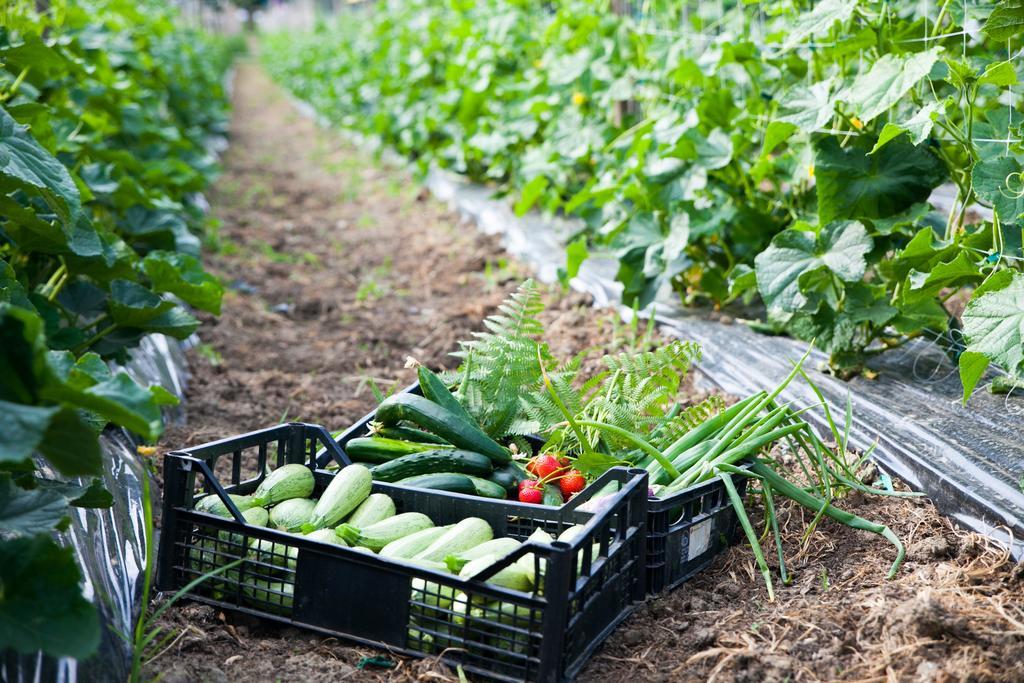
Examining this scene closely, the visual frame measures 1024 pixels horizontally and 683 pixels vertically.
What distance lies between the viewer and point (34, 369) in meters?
1.45

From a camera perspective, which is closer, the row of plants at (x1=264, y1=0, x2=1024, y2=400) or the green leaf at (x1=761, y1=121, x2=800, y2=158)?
the row of plants at (x1=264, y1=0, x2=1024, y2=400)

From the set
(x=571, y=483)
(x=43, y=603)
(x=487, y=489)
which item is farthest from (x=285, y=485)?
(x=43, y=603)

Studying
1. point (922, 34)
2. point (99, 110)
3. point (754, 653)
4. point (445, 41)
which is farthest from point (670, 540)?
point (445, 41)

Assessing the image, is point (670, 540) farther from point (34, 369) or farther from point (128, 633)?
point (34, 369)

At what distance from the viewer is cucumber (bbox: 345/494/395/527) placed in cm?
230

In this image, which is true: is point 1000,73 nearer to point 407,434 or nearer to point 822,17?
point 822,17

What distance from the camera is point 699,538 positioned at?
7.75 feet

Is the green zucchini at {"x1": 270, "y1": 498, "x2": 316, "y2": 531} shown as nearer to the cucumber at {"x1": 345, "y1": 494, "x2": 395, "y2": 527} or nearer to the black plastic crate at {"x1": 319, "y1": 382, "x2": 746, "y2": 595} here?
the cucumber at {"x1": 345, "y1": 494, "x2": 395, "y2": 527}

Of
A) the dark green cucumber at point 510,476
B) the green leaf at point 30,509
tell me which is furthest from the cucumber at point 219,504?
the dark green cucumber at point 510,476

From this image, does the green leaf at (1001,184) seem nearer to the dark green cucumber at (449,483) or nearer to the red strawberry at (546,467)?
the red strawberry at (546,467)

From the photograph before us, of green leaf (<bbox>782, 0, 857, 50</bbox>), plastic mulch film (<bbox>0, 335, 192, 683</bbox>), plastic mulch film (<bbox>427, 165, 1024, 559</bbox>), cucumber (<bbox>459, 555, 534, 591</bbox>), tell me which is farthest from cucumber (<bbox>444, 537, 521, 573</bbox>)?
green leaf (<bbox>782, 0, 857, 50</bbox>)

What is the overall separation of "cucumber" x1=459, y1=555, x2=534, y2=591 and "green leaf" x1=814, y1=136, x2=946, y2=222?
1757 millimetres

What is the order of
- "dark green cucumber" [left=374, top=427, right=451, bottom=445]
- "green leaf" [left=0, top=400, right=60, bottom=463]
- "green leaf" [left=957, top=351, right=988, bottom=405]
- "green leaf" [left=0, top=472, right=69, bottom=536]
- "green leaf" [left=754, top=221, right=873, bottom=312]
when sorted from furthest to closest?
"green leaf" [left=754, top=221, right=873, bottom=312] < "dark green cucumber" [left=374, top=427, right=451, bottom=445] < "green leaf" [left=957, top=351, right=988, bottom=405] < "green leaf" [left=0, top=472, right=69, bottom=536] < "green leaf" [left=0, top=400, right=60, bottom=463]

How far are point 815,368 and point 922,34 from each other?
3.74ft
